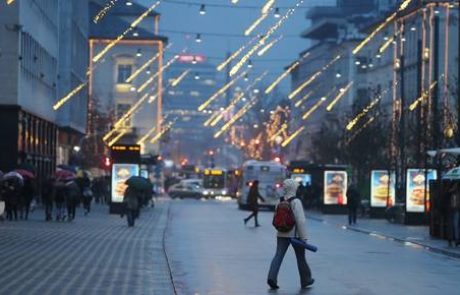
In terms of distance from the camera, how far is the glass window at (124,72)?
132000mm

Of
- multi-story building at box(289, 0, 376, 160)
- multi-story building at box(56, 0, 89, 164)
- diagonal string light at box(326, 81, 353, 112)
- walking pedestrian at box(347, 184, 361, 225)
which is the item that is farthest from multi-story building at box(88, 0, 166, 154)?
walking pedestrian at box(347, 184, 361, 225)

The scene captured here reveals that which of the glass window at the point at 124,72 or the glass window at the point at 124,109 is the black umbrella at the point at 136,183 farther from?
the glass window at the point at 124,72

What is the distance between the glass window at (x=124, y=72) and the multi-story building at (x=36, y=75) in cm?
3812

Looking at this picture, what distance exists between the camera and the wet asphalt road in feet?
70.4

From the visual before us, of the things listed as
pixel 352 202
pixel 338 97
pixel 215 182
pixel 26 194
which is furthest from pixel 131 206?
pixel 338 97

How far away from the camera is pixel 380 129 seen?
7669 centimetres

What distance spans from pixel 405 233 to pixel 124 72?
8991cm

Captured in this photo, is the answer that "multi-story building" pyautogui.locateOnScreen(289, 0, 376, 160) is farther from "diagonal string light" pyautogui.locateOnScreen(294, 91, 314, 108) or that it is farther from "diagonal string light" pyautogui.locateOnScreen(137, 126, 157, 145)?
Result: "diagonal string light" pyautogui.locateOnScreen(137, 126, 157, 145)

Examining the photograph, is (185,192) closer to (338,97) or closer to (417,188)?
(338,97)

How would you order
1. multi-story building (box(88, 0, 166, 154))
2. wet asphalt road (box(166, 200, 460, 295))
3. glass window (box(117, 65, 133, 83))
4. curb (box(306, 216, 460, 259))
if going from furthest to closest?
1. glass window (box(117, 65, 133, 83))
2. multi-story building (box(88, 0, 166, 154))
3. curb (box(306, 216, 460, 259))
4. wet asphalt road (box(166, 200, 460, 295))

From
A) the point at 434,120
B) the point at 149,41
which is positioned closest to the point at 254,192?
the point at 434,120

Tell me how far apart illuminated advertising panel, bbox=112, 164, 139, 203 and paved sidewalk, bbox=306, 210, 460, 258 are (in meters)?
8.89

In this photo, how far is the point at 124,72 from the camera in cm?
13238

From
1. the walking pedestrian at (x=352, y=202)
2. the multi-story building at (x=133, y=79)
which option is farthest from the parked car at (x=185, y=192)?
the walking pedestrian at (x=352, y=202)
